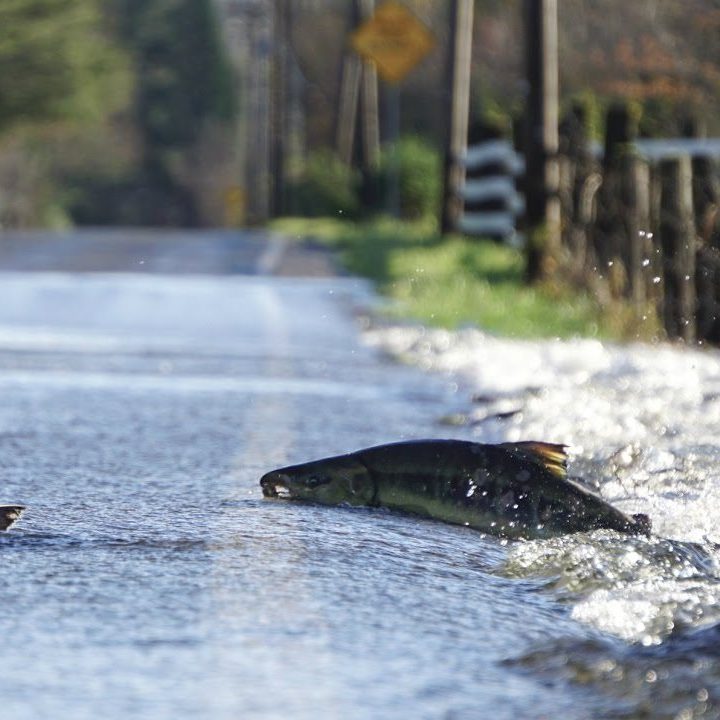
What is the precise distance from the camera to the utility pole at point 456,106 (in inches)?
1217

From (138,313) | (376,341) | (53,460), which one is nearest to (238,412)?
(53,460)

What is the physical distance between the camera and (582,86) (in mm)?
34156

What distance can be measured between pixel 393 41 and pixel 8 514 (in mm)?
27729

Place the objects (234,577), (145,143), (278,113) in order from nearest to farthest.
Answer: (234,577) → (278,113) → (145,143)

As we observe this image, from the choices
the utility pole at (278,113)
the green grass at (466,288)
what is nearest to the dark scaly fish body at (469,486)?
the green grass at (466,288)

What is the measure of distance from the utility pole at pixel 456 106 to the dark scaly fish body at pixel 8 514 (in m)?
25.2

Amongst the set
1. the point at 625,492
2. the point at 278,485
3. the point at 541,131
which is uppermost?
the point at 541,131

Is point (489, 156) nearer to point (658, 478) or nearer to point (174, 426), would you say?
point (174, 426)

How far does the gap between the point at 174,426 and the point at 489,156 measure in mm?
20047

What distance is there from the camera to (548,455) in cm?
534

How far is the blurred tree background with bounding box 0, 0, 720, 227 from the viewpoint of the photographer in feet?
95.6

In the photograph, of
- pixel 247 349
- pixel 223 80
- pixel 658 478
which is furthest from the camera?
pixel 223 80

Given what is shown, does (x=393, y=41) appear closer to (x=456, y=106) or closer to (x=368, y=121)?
(x=456, y=106)

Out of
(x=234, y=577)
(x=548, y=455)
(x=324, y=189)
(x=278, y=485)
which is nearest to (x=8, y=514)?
(x=278, y=485)
